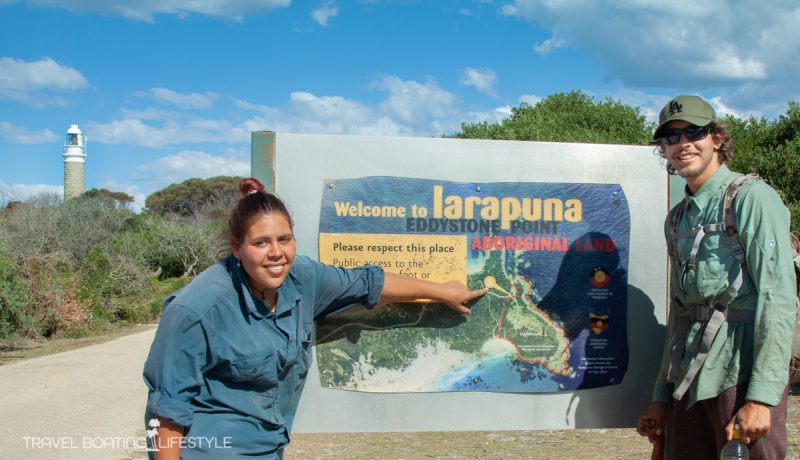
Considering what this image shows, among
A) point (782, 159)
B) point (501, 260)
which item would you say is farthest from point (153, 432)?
point (782, 159)

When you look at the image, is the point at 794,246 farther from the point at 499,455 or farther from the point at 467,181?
the point at 499,455

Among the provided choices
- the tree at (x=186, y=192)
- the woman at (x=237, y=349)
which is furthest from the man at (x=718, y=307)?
the tree at (x=186, y=192)

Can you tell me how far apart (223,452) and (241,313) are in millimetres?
533

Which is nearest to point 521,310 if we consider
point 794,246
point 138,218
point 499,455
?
point 794,246

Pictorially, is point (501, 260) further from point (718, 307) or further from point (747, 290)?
point (747, 290)

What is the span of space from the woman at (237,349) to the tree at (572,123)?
62.2ft

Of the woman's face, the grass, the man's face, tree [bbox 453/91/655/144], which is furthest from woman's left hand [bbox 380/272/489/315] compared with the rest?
tree [bbox 453/91/655/144]

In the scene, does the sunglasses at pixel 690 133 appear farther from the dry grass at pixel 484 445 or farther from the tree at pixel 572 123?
the tree at pixel 572 123

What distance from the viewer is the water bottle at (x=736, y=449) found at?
290 centimetres

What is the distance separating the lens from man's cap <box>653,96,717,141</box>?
3.20 meters

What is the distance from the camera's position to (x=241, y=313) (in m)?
2.91

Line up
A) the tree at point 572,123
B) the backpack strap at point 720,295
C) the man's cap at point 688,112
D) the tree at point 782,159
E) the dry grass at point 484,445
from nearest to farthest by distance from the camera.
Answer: the backpack strap at point 720,295 → the man's cap at point 688,112 → the dry grass at point 484,445 → the tree at point 782,159 → the tree at point 572,123

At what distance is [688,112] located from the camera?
3.21 meters

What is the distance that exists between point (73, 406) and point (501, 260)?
763 centimetres
